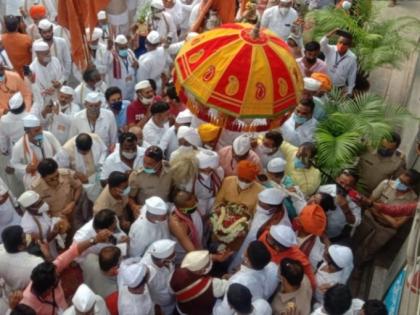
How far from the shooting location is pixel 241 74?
4.36m

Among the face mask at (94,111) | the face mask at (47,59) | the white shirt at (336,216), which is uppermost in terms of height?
the face mask at (47,59)

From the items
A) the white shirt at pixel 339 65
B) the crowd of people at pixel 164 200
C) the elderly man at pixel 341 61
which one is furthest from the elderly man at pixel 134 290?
the white shirt at pixel 339 65

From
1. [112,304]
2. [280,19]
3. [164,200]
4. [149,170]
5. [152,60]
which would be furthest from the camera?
[280,19]

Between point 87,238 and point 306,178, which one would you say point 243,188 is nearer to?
point 306,178

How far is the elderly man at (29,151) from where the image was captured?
561 centimetres

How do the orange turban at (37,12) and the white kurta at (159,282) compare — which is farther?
the orange turban at (37,12)

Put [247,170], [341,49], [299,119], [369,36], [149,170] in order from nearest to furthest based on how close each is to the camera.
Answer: [247,170] → [149,170] → [299,119] → [341,49] → [369,36]

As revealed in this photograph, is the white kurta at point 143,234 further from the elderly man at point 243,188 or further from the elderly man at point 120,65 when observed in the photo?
the elderly man at point 120,65

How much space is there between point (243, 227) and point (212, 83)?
1.51 meters

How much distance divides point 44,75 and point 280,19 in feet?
13.0

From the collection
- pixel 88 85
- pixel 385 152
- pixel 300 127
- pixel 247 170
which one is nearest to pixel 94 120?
pixel 88 85

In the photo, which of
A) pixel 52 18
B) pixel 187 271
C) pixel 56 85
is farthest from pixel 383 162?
pixel 52 18

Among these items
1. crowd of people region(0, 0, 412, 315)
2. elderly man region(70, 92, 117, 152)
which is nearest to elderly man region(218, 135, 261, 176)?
crowd of people region(0, 0, 412, 315)

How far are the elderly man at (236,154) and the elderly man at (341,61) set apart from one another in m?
2.79
